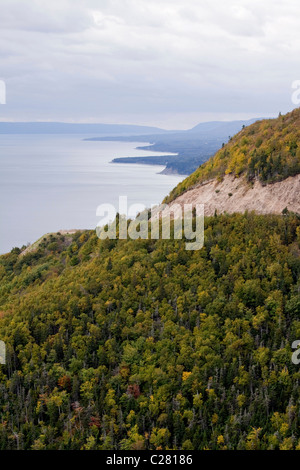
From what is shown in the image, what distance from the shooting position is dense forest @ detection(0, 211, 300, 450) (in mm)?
37688

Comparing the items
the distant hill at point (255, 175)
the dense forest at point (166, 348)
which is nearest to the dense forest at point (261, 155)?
the distant hill at point (255, 175)

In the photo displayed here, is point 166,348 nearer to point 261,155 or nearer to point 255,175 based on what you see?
point 255,175

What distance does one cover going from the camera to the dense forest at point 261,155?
56500mm

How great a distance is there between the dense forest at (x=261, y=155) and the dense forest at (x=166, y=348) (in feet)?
22.7

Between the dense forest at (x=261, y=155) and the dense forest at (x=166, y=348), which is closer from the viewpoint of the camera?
the dense forest at (x=166, y=348)

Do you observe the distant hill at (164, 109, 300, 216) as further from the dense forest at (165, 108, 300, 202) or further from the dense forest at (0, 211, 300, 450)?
the dense forest at (0, 211, 300, 450)

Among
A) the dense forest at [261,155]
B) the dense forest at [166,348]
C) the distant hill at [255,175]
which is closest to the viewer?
the dense forest at [166,348]

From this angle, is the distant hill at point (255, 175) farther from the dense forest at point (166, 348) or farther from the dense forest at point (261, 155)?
the dense forest at point (166, 348)

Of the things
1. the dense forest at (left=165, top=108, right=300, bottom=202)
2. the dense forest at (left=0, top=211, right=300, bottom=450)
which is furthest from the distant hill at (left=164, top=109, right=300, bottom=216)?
the dense forest at (left=0, top=211, right=300, bottom=450)

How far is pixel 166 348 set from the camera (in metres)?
42.9

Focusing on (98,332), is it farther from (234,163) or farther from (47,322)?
(234,163)

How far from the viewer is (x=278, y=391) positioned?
127 ft
